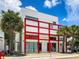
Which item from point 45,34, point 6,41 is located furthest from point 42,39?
point 6,41

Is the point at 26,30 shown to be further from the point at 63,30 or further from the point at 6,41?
the point at 63,30

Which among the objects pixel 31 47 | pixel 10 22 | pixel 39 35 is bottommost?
pixel 31 47

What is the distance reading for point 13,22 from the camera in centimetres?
4506

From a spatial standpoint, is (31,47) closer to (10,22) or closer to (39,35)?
(39,35)

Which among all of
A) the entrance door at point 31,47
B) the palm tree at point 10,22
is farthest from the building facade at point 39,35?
the palm tree at point 10,22

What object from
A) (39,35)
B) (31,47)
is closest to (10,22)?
(39,35)

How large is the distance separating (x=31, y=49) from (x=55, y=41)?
8965mm

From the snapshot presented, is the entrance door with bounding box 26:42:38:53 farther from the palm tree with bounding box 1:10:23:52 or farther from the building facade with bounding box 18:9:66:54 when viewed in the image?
the palm tree with bounding box 1:10:23:52

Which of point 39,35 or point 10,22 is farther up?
point 10,22

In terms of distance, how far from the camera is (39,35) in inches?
2322

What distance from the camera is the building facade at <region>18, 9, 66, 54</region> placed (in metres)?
56.0

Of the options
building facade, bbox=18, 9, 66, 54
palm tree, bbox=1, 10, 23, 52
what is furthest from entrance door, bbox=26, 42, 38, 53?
palm tree, bbox=1, 10, 23, 52

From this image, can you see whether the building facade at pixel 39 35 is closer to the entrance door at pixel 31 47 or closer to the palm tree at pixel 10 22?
the entrance door at pixel 31 47

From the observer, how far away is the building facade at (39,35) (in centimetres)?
→ 5595
